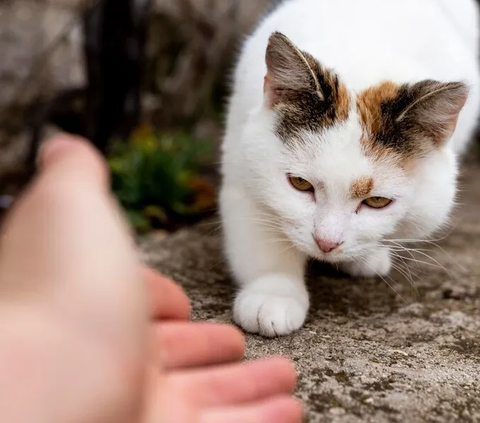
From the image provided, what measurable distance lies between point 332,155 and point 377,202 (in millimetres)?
196

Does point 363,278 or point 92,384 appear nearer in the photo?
point 92,384

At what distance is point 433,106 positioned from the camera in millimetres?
1869

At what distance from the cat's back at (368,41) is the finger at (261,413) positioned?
1.09 m

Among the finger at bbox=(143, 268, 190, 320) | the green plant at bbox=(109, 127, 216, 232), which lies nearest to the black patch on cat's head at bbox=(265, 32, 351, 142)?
the finger at bbox=(143, 268, 190, 320)

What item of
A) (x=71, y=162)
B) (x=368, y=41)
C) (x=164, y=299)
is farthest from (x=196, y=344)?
(x=368, y=41)

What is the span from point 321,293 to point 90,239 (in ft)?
4.53

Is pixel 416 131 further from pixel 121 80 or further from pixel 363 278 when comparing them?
pixel 121 80

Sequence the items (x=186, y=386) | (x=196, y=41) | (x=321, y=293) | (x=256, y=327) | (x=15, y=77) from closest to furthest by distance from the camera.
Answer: (x=186, y=386) < (x=256, y=327) < (x=321, y=293) < (x=15, y=77) < (x=196, y=41)

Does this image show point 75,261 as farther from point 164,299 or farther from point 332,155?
point 332,155

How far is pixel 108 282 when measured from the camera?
974 mm

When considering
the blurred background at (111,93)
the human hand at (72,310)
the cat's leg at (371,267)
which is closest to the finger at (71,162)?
the human hand at (72,310)

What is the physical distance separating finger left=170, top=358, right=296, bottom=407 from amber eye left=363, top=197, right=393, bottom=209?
68 cm

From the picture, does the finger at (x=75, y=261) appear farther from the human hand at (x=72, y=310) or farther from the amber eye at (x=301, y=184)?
the amber eye at (x=301, y=184)

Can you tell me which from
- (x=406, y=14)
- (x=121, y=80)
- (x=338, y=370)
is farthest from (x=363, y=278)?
(x=121, y=80)
